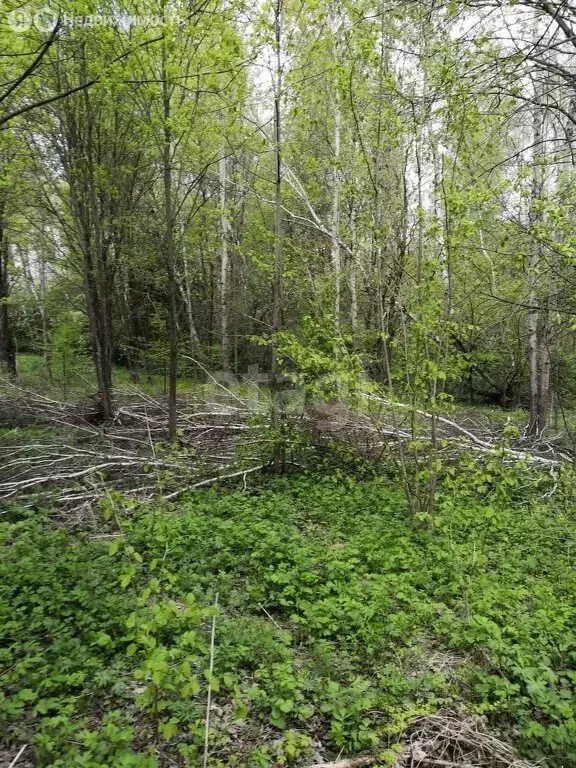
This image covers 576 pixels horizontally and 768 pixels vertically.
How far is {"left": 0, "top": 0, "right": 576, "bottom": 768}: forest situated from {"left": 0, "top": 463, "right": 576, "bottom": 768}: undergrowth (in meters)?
0.02

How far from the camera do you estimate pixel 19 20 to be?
3.72m

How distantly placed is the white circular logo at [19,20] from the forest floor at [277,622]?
3.61m

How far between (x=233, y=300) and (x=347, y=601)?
45.4 feet

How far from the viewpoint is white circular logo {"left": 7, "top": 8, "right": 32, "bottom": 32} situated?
12.2 ft

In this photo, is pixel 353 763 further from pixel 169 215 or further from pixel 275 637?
pixel 169 215

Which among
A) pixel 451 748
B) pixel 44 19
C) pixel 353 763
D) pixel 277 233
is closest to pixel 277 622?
pixel 353 763

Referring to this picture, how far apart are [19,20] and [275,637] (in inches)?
193

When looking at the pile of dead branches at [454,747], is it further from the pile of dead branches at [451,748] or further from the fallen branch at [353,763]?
the fallen branch at [353,763]

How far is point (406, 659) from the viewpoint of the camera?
10.7ft

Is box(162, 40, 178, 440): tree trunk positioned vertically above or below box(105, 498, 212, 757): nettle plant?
above

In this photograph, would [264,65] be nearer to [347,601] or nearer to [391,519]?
[391,519]

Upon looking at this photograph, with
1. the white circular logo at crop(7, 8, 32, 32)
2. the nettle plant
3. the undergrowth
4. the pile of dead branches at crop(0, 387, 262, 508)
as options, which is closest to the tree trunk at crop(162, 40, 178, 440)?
the pile of dead branches at crop(0, 387, 262, 508)

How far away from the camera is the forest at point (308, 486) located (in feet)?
8.91

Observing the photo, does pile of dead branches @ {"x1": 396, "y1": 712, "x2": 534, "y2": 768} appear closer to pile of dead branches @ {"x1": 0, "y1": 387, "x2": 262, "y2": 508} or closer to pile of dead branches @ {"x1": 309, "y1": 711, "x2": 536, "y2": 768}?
pile of dead branches @ {"x1": 309, "y1": 711, "x2": 536, "y2": 768}
